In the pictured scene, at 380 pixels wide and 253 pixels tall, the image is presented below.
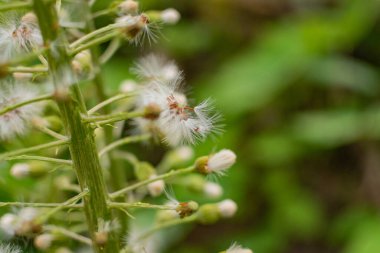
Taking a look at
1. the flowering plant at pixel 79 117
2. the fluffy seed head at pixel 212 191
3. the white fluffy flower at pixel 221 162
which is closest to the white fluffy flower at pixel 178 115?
the flowering plant at pixel 79 117

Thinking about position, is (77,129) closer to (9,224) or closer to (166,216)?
(9,224)

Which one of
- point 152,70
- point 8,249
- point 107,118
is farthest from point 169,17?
point 8,249

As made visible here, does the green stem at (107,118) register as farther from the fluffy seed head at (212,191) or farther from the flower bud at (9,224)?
the fluffy seed head at (212,191)

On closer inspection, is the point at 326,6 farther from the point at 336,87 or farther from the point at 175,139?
the point at 175,139

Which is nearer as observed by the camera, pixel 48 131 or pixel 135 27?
pixel 135 27

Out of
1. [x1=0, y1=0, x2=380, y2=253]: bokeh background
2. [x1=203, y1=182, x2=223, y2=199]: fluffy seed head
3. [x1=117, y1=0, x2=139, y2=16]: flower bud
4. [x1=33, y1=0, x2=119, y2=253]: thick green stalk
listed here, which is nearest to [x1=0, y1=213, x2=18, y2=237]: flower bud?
[x1=33, y1=0, x2=119, y2=253]: thick green stalk
